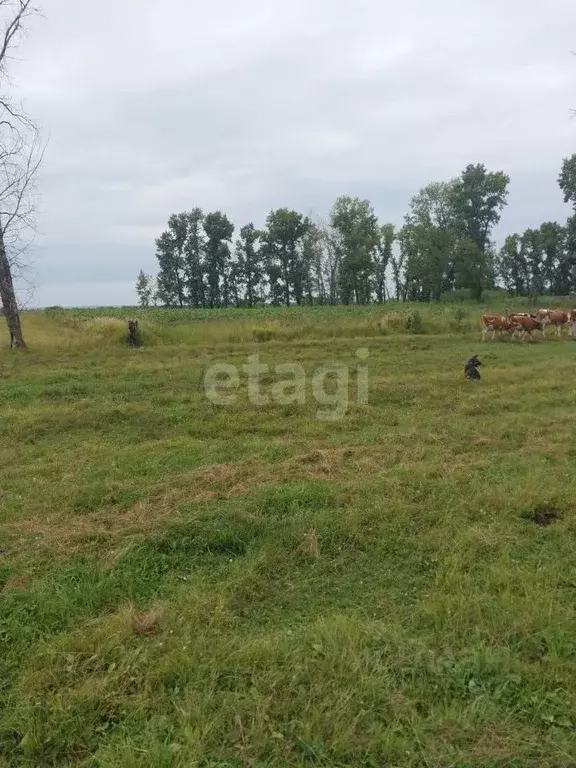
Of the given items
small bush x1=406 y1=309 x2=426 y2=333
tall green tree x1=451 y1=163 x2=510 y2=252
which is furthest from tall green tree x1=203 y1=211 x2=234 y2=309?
small bush x1=406 y1=309 x2=426 y2=333

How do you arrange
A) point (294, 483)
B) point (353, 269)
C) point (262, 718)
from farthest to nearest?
point (353, 269), point (294, 483), point (262, 718)

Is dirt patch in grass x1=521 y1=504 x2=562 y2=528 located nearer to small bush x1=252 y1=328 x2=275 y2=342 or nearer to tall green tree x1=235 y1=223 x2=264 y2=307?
small bush x1=252 y1=328 x2=275 y2=342

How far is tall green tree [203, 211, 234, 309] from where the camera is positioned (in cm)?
5481

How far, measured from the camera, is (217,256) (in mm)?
56062

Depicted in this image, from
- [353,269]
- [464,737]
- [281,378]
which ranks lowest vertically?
[464,737]

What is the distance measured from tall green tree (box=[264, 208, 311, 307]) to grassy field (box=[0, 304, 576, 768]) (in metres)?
47.7

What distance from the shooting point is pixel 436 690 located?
103 inches

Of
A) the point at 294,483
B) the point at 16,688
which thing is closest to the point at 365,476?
the point at 294,483

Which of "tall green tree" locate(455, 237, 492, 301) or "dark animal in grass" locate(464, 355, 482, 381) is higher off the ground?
"tall green tree" locate(455, 237, 492, 301)

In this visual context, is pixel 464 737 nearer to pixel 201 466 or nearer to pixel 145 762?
pixel 145 762

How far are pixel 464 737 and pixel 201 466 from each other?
408 cm

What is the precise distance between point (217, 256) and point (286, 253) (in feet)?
23.8

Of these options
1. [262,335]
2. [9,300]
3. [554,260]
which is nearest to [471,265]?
[554,260]

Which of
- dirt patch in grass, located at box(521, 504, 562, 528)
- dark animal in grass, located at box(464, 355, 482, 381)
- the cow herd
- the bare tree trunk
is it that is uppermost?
the bare tree trunk
